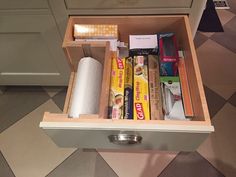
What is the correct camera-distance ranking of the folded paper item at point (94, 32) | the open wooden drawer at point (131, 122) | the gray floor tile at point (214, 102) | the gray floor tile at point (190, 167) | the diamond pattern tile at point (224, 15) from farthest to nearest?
the diamond pattern tile at point (224, 15)
the gray floor tile at point (214, 102)
the gray floor tile at point (190, 167)
the folded paper item at point (94, 32)
the open wooden drawer at point (131, 122)

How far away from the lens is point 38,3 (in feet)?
2.37

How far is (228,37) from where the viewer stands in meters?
1.47

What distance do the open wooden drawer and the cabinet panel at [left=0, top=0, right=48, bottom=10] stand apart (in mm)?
102

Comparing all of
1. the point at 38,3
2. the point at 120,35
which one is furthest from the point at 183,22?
the point at 38,3

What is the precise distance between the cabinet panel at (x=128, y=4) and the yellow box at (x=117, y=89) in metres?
0.17

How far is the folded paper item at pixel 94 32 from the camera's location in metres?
0.75

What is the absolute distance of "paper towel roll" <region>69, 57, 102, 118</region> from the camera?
2.11 feet

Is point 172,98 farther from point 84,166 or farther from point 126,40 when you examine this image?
point 84,166

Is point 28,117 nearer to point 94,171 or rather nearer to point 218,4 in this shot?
point 94,171

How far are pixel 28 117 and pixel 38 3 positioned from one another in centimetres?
65

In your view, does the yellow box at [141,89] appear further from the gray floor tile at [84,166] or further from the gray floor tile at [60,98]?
the gray floor tile at [60,98]

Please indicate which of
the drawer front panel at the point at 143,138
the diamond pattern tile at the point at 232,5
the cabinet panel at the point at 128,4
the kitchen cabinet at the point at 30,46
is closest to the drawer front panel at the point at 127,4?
the cabinet panel at the point at 128,4

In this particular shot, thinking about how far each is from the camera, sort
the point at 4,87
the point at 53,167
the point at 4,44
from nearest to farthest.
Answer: the point at 4,44
the point at 53,167
the point at 4,87

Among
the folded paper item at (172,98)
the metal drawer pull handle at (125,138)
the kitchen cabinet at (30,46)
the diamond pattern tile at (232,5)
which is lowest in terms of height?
the metal drawer pull handle at (125,138)
